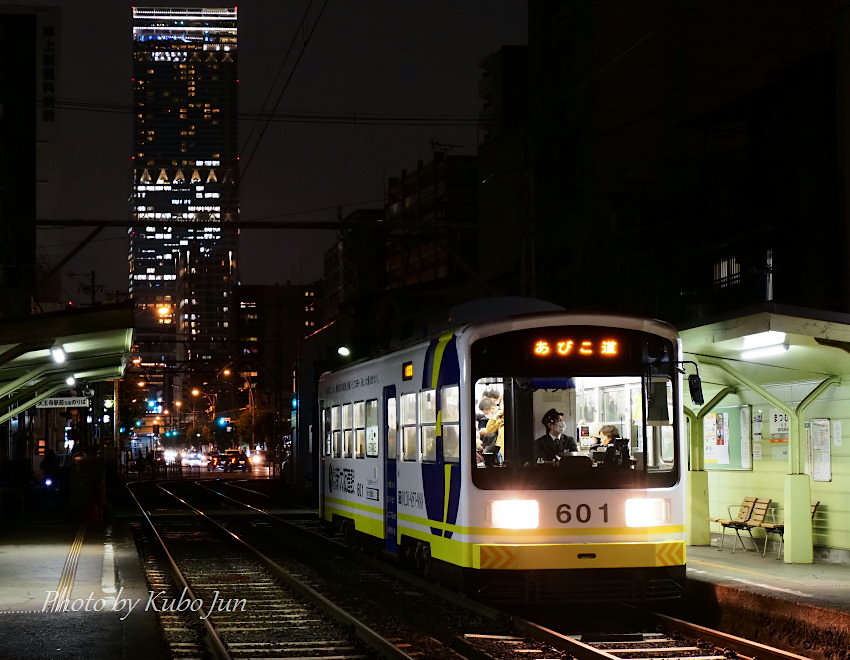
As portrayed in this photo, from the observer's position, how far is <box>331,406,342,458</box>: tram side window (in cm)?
1916

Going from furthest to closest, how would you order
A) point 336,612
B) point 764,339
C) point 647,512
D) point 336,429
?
point 336,429, point 764,339, point 336,612, point 647,512

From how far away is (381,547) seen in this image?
16.3m

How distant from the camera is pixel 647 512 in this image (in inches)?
480

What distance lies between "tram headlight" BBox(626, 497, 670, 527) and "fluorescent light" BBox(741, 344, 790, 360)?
7.74ft

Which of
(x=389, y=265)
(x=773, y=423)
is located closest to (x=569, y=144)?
(x=773, y=423)

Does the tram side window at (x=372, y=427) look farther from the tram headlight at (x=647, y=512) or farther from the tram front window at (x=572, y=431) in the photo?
the tram headlight at (x=647, y=512)

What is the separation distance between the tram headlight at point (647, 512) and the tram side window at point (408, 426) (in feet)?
9.63

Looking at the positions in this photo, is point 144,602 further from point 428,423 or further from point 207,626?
point 428,423

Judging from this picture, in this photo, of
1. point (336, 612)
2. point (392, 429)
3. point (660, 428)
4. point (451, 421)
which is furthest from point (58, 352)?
point (660, 428)

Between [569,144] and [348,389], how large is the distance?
26.5 metres

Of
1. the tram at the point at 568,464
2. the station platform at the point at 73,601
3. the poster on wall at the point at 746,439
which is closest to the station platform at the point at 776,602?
the tram at the point at 568,464

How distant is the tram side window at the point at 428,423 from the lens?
13.3 m

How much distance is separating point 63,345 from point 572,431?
7.96 m

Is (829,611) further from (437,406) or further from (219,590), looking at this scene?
(219,590)
